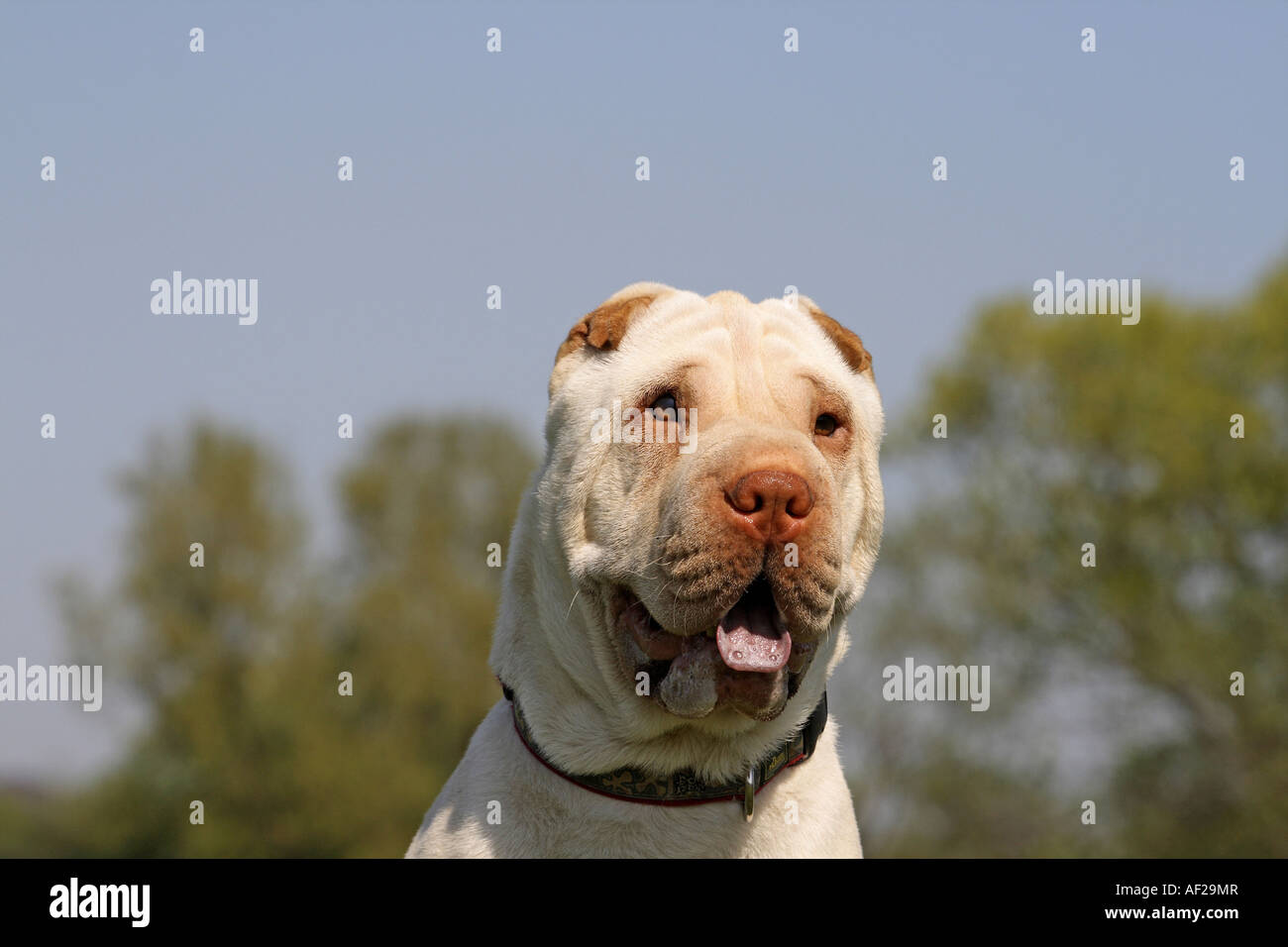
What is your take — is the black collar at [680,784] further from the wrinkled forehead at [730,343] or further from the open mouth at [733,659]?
the wrinkled forehead at [730,343]

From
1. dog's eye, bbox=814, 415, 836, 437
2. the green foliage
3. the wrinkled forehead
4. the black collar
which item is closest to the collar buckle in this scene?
the black collar

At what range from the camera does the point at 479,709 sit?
36.1m

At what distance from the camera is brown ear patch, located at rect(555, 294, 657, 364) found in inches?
199

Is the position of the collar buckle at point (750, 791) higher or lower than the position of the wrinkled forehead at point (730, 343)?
lower

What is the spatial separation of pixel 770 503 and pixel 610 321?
1.12 metres

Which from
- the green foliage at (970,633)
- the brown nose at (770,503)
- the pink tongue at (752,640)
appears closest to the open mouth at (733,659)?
the pink tongue at (752,640)

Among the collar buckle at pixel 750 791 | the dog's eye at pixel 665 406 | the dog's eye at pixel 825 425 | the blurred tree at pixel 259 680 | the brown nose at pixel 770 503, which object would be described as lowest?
the blurred tree at pixel 259 680

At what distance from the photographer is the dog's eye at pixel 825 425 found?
4.89 metres

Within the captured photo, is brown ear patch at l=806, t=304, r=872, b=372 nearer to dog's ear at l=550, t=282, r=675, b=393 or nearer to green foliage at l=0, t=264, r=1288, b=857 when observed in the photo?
dog's ear at l=550, t=282, r=675, b=393

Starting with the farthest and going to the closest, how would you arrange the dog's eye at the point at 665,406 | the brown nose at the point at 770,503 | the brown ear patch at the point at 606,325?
the brown ear patch at the point at 606,325
the dog's eye at the point at 665,406
the brown nose at the point at 770,503

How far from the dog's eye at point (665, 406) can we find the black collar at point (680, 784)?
122cm
